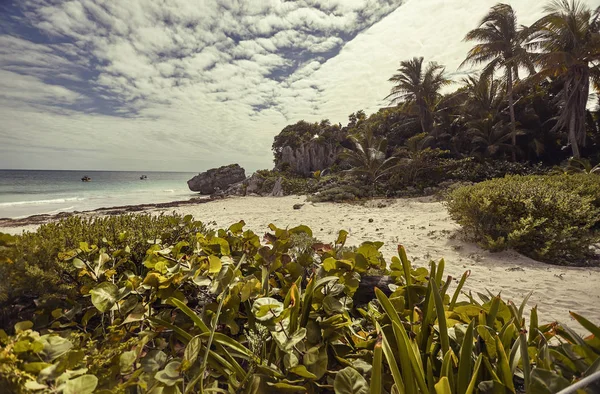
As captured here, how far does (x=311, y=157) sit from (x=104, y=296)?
→ 27451mm

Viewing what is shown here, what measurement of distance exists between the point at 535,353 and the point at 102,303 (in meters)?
1.54

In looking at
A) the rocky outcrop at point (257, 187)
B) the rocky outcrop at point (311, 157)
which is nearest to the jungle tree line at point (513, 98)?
the rocky outcrop at point (311, 157)

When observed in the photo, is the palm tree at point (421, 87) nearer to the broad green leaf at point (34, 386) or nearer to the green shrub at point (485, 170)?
the green shrub at point (485, 170)

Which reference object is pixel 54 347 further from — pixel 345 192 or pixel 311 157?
pixel 311 157

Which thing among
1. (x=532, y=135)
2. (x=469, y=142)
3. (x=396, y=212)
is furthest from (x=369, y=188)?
(x=532, y=135)

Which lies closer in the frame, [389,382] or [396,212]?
[389,382]

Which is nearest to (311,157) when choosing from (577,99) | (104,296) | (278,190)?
(278,190)

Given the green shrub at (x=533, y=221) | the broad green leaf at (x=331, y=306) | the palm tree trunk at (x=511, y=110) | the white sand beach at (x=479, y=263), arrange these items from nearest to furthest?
1. the broad green leaf at (x=331, y=306)
2. the white sand beach at (x=479, y=263)
3. the green shrub at (x=533, y=221)
4. the palm tree trunk at (x=511, y=110)

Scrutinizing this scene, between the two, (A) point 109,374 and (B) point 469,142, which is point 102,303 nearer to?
(A) point 109,374

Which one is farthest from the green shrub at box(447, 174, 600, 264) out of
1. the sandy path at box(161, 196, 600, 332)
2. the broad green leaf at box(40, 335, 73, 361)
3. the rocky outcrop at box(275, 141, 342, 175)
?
the rocky outcrop at box(275, 141, 342, 175)

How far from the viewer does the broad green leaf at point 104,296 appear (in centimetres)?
91

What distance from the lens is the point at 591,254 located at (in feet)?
15.0

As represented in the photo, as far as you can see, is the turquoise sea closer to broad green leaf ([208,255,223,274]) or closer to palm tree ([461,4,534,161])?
broad green leaf ([208,255,223,274])

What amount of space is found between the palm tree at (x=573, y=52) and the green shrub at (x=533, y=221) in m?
11.9
